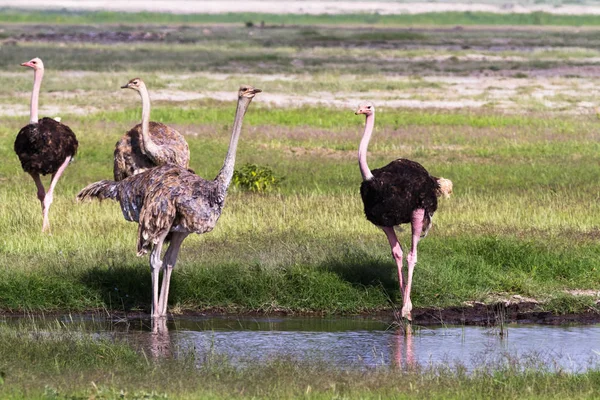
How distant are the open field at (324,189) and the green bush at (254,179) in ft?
1.28

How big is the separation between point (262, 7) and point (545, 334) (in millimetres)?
132550

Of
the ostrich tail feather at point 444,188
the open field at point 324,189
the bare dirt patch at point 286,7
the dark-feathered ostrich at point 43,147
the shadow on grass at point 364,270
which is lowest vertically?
the bare dirt patch at point 286,7

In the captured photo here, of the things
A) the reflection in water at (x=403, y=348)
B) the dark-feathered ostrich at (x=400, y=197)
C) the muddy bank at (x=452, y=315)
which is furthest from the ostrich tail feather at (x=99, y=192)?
the reflection in water at (x=403, y=348)

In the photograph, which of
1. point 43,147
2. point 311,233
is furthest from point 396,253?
point 43,147

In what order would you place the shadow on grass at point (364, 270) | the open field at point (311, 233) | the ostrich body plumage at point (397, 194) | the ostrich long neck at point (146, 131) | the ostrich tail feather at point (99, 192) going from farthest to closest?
the ostrich long neck at point (146, 131), the shadow on grass at point (364, 270), the ostrich tail feather at point (99, 192), the ostrich body plumage at point (397, 194), the open field at point (311, 233)

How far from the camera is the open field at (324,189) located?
1147cm

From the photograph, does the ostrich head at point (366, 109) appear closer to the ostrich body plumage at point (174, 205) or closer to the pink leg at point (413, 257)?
the pink leg at point (413, 257)

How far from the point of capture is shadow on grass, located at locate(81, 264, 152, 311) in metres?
11.2

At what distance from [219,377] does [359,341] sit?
2.21m

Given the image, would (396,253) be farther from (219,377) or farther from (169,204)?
(219,377)

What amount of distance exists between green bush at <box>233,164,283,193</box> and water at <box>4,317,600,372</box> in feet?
20.8

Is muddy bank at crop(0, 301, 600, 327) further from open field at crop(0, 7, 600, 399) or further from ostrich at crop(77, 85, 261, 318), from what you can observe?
ostrich at crop(77, 85, 261, 318)

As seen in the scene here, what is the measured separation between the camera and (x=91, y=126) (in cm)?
2381

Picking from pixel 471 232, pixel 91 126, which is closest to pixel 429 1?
pixel 91 126
